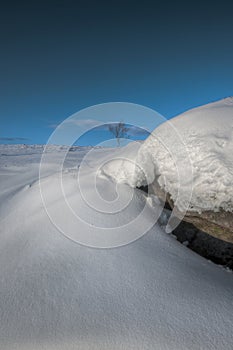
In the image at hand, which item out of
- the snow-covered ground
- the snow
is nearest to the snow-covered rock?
the snow

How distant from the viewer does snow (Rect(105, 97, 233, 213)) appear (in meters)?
2.68

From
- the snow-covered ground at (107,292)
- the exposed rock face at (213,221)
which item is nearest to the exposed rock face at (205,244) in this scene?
the exposed rock face at (213,221)

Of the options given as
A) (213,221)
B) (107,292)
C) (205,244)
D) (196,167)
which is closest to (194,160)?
(196,167)

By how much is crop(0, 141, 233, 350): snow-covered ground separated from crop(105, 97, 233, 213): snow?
620mm

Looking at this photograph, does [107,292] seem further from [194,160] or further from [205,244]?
[194,160]

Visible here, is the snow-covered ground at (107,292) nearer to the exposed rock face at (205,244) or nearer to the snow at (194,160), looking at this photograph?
the exposed rock face at (205,244)

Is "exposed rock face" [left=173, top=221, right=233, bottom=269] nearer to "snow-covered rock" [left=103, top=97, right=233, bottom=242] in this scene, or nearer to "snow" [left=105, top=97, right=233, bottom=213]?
"snow-covered rock" [left=103, top=97, right=233, bottom=242]

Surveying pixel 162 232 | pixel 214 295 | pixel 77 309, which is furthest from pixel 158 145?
pixel 77 309

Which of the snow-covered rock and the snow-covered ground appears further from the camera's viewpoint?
the snow-covered rock

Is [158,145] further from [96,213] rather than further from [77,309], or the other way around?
[77,309]

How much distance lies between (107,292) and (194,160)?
6.40 feet

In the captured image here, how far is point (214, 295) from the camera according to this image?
6.16 ft

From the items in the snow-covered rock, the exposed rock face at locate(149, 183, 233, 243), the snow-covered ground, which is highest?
the snow-covered rock

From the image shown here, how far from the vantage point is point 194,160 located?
2.91 m
